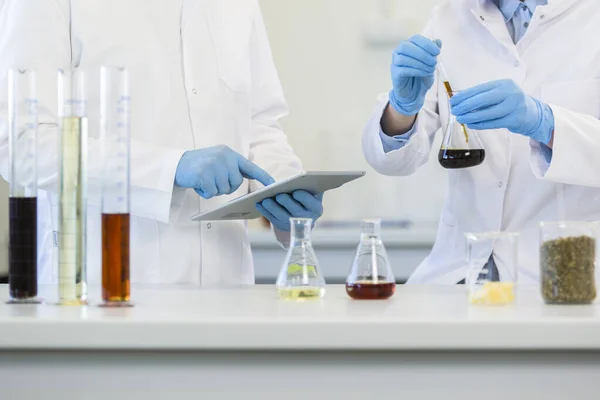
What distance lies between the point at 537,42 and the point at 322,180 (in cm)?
81

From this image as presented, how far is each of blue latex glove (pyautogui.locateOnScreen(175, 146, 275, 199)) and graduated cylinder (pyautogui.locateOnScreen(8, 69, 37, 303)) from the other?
1.61ft

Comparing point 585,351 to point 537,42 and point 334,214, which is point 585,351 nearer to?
point 537,42

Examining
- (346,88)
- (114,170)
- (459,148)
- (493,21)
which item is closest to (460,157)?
(459,148)

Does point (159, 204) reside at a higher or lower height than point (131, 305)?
higher

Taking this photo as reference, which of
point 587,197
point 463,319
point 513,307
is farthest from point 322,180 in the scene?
point 587,197

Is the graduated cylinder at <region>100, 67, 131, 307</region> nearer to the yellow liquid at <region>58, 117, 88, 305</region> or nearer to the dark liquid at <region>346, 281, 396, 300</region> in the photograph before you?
the yellow liquid at <region>58, 117, 88, 305</region>

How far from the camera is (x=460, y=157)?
1895 mm

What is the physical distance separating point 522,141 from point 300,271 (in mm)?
963

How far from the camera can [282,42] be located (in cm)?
402

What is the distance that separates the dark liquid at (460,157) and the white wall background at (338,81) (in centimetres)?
204

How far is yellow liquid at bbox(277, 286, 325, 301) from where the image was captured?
4.11 feet

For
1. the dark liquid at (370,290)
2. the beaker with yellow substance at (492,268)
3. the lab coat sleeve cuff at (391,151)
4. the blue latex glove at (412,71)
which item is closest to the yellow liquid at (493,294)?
the beaker with yellow substance at (492,268)

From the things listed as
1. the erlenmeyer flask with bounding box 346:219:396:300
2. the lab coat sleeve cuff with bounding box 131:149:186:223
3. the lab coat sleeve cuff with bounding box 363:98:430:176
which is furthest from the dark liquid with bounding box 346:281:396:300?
the lab coat sleeve cuff with bounding box 363:98:430:176

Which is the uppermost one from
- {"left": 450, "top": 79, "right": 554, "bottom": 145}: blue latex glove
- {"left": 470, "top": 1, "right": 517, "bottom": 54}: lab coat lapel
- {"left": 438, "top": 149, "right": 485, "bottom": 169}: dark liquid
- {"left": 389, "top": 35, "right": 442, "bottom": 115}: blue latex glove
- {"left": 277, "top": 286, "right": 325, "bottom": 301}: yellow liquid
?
{"left": 470, "top": 1, "right": 517, "bottom": 54}: lab coat lapel
